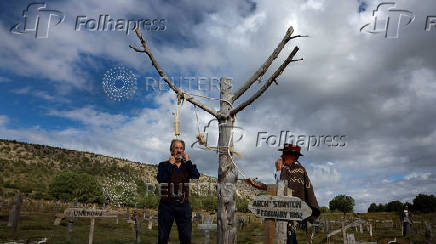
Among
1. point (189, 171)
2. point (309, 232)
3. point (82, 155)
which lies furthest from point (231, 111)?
point (82, 155)

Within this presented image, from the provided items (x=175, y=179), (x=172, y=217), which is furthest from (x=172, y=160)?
(x=172, y=217)

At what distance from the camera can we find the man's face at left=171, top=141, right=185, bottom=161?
4.74 meters

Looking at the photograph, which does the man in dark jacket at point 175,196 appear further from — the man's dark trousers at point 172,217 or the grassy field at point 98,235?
the grassy field at point 98,235

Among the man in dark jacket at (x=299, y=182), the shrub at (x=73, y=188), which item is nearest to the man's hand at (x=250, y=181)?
the man in dark jacket at (x=299, y=182)

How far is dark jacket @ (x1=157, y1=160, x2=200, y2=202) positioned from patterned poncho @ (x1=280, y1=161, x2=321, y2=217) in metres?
1.78

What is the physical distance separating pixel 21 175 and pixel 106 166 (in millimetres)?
20696

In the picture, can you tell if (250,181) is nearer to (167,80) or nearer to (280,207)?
(280,207)

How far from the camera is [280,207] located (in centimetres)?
432

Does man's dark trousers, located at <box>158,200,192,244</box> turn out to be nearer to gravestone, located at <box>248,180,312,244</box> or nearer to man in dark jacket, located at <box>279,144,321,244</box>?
gravestone, located at <box>248,180,312,244</box>

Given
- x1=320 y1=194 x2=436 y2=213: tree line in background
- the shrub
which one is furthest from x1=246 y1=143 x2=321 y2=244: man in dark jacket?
x1=320 y1=194 x2=436 y2=213: tree line in background

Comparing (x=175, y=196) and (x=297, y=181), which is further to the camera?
(x=297, y=181)

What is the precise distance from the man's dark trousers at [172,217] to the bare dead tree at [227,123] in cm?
90

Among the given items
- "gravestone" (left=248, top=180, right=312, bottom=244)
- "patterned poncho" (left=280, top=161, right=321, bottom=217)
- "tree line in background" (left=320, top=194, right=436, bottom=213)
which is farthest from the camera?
"tree line in background" (left=320, top=194, right=436, bottom=213)

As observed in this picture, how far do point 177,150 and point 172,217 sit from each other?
1066 millimetres
